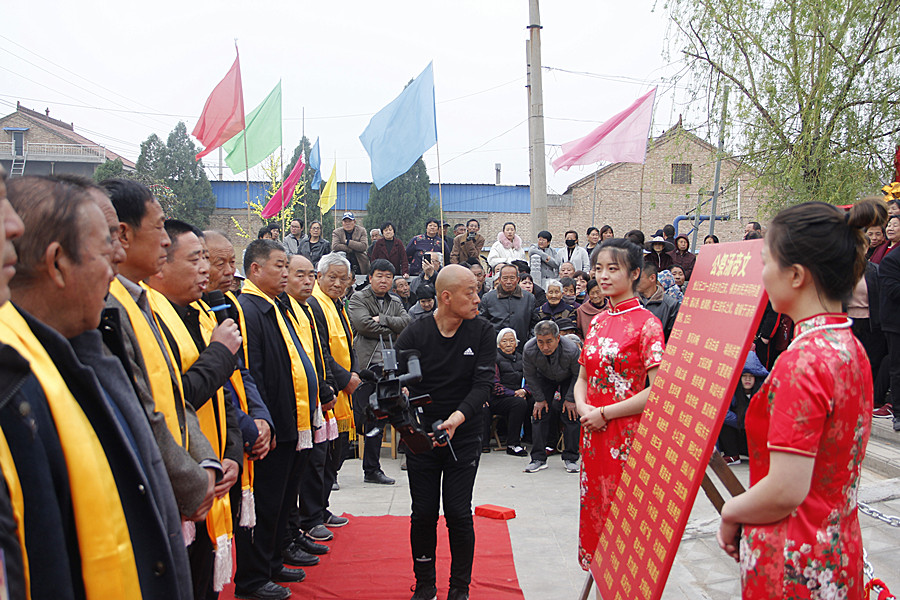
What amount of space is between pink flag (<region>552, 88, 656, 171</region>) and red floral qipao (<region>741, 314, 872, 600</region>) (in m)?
9.73

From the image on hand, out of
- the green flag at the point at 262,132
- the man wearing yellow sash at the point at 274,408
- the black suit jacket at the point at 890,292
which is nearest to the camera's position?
the man wearing yellow sash at the point at 274,408

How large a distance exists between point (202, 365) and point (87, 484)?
1.34 metres

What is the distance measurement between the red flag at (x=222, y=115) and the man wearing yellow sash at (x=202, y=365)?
29.2ft

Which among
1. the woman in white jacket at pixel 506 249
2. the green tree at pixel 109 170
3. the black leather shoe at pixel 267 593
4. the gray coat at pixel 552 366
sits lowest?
the black leather shoe at pixel 267 593

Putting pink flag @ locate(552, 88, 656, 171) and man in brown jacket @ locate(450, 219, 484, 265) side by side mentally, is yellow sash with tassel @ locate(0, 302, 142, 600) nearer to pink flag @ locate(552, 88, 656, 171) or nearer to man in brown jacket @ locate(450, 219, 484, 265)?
man in brown jacket @ locate(450, 219, 484, 265)

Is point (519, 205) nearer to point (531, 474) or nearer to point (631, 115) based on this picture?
point (631, 115)

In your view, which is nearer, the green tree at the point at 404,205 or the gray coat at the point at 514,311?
the gray coat at the point at 514,311

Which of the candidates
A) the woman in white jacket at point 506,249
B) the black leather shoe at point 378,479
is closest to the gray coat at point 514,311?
the black leather shoe at point 378,479

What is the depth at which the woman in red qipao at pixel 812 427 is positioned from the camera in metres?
1.70

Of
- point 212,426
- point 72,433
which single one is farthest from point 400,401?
point 72,433

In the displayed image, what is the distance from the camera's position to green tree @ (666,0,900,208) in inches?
347

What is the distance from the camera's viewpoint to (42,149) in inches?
1380

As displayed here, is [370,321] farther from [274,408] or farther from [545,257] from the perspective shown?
[545,257]

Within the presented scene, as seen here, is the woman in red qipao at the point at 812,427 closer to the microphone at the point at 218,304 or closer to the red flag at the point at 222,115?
the microphone at the point at 218,304
